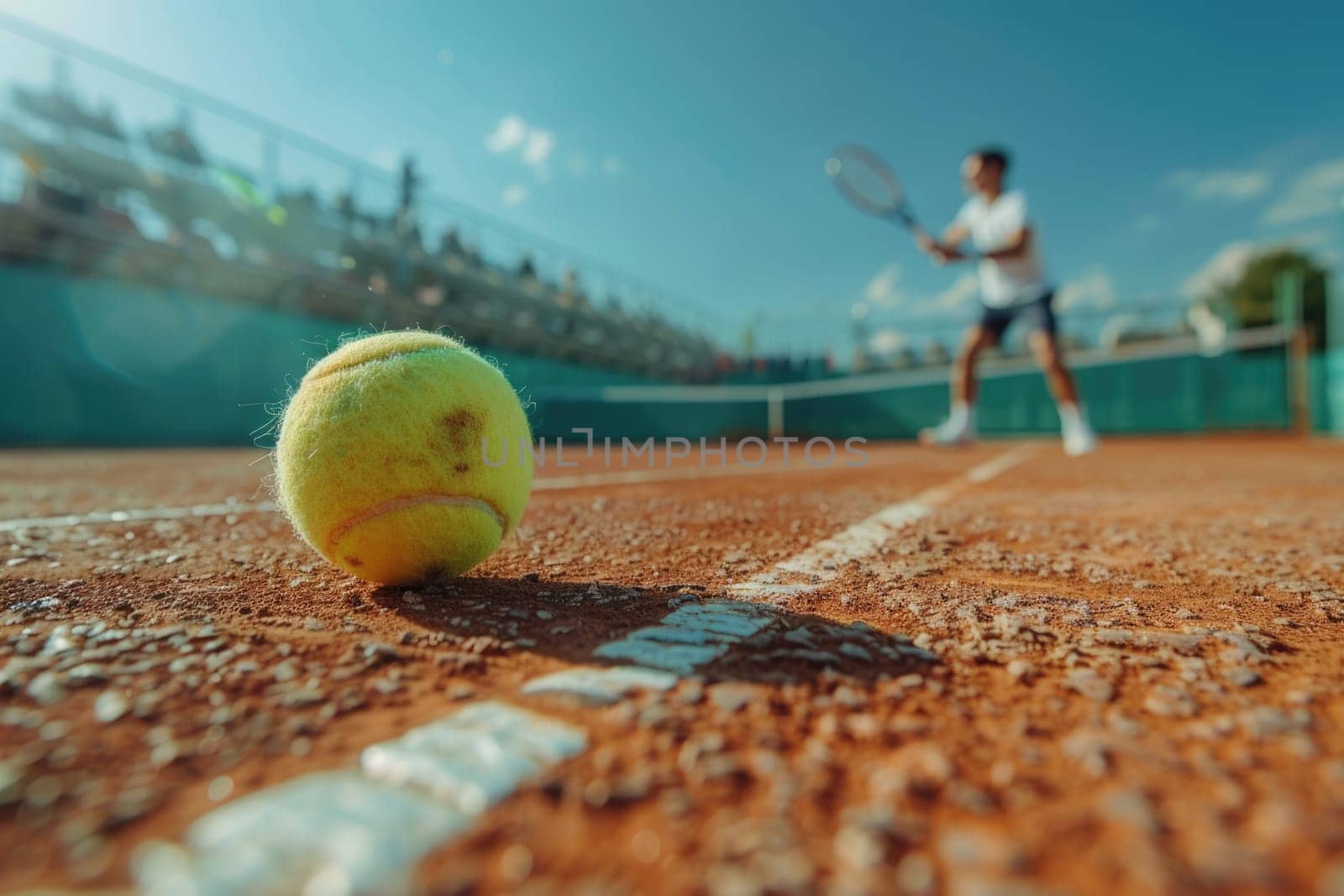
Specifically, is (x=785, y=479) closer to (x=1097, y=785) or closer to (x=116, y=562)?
(x=116, y=562)

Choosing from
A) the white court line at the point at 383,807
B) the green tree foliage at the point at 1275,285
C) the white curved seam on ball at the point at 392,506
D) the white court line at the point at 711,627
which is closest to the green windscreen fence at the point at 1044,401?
the white court line at the point at 711,627

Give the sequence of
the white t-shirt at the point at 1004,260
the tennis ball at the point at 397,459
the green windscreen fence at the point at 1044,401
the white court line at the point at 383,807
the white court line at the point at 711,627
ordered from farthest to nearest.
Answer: the green windscreen fence at the point at 1044,401, the white t-shirt at the point at 1004,260, the tennis ball at the point at 397,459, the white court line at the point at 711,627, the white court line at the point at 383,807

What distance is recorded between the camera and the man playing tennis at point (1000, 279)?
577cm

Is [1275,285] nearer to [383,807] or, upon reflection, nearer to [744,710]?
[744,710]

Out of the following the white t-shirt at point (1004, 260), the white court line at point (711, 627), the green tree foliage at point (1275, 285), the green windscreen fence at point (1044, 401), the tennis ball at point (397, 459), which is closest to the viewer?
the white court line at point (711, 627)

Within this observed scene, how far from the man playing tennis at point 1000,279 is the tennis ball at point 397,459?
515cm

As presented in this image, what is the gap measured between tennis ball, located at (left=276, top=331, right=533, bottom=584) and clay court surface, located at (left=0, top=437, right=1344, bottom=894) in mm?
104

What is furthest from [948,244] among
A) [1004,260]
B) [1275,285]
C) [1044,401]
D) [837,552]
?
[1275,285]

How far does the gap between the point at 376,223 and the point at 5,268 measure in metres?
6.79

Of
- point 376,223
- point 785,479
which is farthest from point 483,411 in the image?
point 376,223

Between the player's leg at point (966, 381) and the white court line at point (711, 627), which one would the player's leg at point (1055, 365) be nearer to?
the player's leg at point (966, 381)

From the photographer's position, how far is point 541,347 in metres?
21.0

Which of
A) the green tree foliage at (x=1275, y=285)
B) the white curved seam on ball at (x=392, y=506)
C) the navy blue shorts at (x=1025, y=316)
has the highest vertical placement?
the green tree foliage at (x=1275, y=285)

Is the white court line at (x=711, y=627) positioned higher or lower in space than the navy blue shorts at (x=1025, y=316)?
lower
